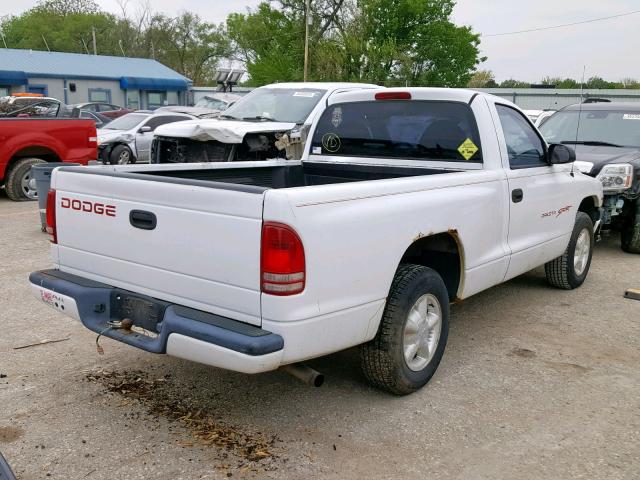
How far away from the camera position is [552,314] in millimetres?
5723

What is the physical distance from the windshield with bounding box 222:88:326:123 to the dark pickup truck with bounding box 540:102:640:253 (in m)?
3.52

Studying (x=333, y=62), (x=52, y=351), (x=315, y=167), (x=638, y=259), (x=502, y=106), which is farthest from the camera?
(x=333, y=62)

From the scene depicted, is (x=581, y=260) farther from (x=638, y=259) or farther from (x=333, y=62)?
(x=333, y=62)

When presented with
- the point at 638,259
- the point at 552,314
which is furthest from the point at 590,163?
the point at 552,314

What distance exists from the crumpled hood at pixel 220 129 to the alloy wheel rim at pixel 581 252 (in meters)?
4.58

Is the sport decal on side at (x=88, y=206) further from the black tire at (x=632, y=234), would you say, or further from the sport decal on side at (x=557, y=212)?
the black tire at (x=632, y=234)

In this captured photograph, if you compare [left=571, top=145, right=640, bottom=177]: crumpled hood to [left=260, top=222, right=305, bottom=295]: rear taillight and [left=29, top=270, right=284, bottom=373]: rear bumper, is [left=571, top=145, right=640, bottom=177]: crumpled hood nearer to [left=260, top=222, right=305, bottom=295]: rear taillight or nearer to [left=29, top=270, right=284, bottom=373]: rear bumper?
[left=260, top=222, right=305, bottom=295]: rear taillight

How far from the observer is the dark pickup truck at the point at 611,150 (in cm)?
747

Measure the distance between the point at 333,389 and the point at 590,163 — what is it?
5.03 m

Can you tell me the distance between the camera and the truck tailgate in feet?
10.0

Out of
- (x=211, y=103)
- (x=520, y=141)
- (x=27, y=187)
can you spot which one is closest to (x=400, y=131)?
(x=520, y=141)

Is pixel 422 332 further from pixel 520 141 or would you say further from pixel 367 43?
pixel 367 43

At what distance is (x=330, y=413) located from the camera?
3795 millimetres

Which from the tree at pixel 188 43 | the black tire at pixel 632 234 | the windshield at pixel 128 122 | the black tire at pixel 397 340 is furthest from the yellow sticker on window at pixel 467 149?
the tree at pixel 188 43
